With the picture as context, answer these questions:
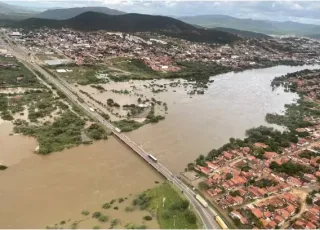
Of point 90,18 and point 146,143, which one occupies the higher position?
point 90,18

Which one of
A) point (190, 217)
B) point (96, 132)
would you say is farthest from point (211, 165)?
point (96, 132)

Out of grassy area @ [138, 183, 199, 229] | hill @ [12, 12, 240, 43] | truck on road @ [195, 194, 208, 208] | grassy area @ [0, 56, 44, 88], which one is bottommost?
grassy area @ [138, 183, 199, 229]

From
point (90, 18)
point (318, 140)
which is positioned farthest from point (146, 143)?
point (90, 18)

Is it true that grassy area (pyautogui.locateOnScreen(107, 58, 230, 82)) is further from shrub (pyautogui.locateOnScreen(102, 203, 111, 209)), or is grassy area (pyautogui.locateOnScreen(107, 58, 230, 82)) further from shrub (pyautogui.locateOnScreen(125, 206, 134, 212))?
shrub (pyautogui.locateOnScreen(125, 206, 134, 212))

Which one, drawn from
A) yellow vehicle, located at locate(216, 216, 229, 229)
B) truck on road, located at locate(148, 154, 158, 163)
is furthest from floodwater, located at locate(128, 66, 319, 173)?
yellow vehicle, located at locate(216, 216, 229, 229)

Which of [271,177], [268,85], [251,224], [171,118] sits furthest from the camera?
[268,85]

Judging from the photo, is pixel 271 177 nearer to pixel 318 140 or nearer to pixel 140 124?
pixel 318 140

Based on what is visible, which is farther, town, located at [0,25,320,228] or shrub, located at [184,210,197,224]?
town, located at [0,25,320,228]
